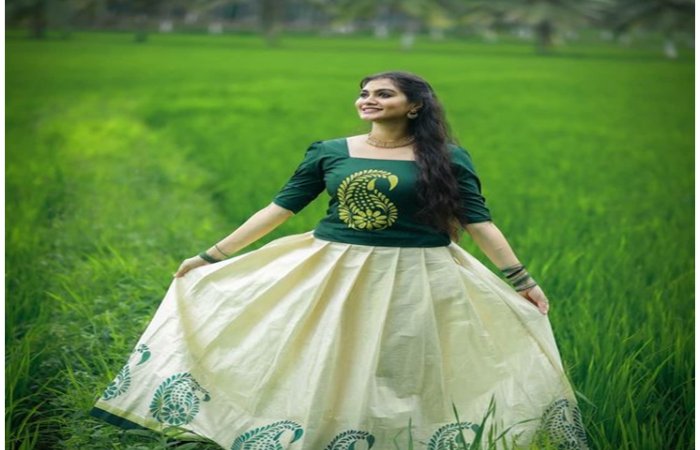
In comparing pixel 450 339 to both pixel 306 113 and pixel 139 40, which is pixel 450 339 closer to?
pixel 306 113

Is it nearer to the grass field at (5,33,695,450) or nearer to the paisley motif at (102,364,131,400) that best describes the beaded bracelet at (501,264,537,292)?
the grass field at (5,33,695,450)

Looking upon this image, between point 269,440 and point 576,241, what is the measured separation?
7.81 feet

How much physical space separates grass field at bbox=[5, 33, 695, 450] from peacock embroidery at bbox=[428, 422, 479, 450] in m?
0.37

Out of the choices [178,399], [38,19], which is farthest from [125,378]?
[38,19]

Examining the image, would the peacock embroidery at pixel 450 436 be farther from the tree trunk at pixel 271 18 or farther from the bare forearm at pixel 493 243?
the tree trunk at pixel 271 18

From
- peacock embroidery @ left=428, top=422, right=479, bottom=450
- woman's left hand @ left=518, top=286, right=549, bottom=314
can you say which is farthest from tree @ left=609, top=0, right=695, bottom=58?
peacock embroidery @ left=428, top=422, right=479, bottom=450

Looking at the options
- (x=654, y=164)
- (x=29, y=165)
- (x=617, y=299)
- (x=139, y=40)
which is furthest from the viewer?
(x=139, y=40)

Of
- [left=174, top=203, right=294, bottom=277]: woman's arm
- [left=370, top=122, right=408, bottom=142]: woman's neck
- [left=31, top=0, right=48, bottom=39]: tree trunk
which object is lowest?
[left=31, top=0, right=48, bottom=39]: tree trunk

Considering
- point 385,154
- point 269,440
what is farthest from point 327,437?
point 385,154

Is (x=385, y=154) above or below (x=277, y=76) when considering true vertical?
above

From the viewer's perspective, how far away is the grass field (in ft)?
9.03

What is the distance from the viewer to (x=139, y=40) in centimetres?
1283

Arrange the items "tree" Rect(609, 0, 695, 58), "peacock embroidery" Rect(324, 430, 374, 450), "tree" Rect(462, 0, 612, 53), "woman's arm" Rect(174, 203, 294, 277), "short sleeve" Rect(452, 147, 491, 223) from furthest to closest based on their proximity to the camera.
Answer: "tree" Rect(462, 0, 612, 53) → "tree" Rect(609, 0, 695, 58) → "woman's arm" Rect(174, 203, 294, 277) → "short sleeve" Rect(452, 147, 491, 223) → "peacock embroidery" Rect(324, 430, 374, 450)

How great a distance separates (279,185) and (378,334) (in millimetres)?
3200
